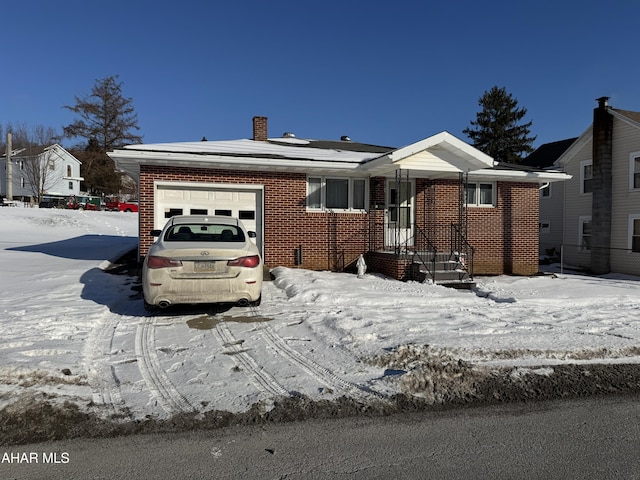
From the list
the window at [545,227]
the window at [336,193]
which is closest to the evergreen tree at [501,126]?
the window at [545,227]

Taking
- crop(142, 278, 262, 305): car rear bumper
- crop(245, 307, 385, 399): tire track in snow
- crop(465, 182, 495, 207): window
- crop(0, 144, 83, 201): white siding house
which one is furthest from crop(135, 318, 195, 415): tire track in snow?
crop(0, 144, 83, 201): white siding house

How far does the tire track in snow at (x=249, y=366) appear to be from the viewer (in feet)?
14.1

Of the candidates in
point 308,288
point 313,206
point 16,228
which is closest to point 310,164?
point 313,206

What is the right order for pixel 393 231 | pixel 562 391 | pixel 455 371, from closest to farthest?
pixel 562 391, pixel 455 371, pixel 393 231

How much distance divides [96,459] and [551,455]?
3.17 meters

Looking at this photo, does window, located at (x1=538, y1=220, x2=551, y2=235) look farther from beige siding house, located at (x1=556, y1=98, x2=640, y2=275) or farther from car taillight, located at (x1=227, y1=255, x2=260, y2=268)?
car taillight, located at (x1=227, y1=255, x2=260, y2=268)

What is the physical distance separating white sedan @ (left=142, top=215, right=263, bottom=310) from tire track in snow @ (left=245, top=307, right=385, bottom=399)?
0.83 metres

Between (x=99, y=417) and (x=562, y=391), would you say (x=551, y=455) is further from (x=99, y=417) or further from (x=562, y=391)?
(x=99, y=417)

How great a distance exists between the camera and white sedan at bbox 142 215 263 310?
6.62 meters

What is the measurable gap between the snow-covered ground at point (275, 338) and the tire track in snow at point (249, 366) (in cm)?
2

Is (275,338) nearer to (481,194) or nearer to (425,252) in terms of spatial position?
(425,252)

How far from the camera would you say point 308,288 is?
9.24m

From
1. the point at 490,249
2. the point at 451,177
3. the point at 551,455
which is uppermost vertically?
the point at 451,177

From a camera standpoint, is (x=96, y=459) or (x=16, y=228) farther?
(x=16, y=228)
